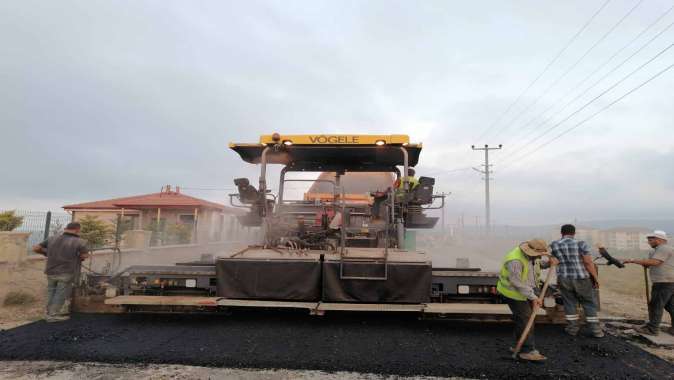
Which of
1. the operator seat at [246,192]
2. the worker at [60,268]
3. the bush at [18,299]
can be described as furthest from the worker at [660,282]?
the bush at [18,299]

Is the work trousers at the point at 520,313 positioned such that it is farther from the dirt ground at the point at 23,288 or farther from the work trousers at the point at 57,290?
the dirt ground at the point at 23,288

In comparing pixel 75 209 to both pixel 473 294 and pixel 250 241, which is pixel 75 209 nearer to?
pixel 250 241

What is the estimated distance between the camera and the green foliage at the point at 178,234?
17375 millimetres

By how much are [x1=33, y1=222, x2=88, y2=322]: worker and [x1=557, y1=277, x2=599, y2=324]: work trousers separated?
256 inches

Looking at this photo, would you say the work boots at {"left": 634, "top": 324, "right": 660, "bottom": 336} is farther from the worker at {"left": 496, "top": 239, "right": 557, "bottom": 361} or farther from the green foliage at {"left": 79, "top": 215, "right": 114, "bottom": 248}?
the green foliage at {"left": 79, "top": 215, "right": 114, "bottom": 248}

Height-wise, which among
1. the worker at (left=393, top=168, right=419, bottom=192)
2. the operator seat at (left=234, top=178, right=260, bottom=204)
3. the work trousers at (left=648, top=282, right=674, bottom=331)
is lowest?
the work trousers at (left=648, top=282, right=674, bottom=331)

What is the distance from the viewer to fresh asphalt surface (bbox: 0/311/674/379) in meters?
3.78

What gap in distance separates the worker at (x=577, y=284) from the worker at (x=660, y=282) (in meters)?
0.73

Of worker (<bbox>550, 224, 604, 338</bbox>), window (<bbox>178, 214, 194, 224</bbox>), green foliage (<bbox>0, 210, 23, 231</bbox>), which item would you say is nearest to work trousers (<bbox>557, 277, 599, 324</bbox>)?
worker (<bbox>550, 224, 604, 338</bbox>)

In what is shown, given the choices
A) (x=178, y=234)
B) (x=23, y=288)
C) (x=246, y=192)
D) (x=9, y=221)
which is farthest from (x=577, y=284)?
(x=178, y=234)

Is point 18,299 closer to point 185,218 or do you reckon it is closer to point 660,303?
point 660,303

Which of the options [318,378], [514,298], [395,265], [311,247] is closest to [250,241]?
[311,247]

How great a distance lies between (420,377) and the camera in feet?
11.7

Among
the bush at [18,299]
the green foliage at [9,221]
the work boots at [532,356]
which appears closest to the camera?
the work boots at [532,356]
